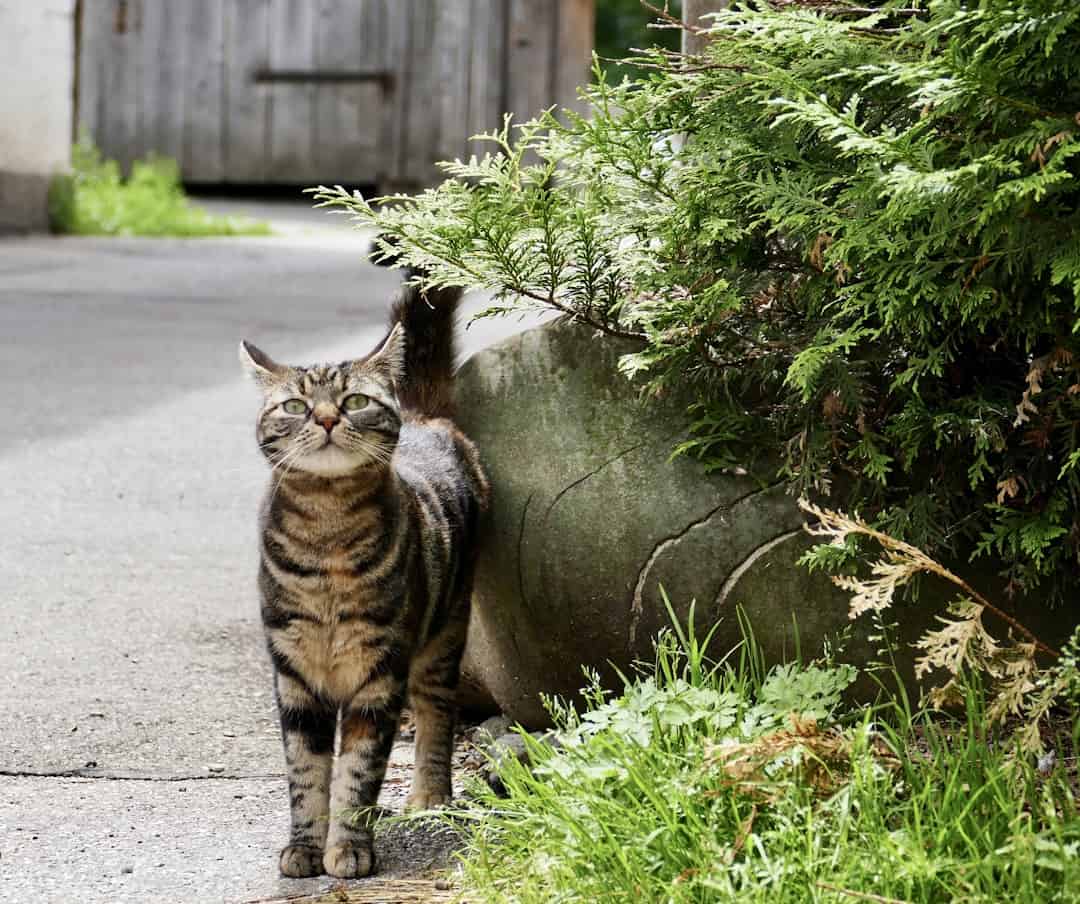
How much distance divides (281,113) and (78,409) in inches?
388

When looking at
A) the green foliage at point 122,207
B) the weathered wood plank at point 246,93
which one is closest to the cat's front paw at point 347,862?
the green foliage at point 122,207

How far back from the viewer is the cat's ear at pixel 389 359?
3.62m

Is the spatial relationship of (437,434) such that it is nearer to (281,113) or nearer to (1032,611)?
(1032,611)

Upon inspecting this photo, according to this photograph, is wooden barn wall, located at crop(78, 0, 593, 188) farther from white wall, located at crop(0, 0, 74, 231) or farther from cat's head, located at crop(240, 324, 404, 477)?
cat's head, located at crop(240, 324, 404, 477)

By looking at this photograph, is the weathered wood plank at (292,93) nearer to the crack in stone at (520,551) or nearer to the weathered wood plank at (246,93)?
the weathered wood plank at (246,93)

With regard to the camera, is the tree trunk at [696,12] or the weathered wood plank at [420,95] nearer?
the tree trunk at [696,12]

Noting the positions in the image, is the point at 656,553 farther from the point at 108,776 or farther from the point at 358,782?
the point at 108,776

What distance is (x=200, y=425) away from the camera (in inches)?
282

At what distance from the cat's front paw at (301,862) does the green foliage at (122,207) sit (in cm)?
1005

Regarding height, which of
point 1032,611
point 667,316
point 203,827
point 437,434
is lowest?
point 203,827

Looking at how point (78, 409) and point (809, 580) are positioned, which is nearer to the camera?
point (809, 580)

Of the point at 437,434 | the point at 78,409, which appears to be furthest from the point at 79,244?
the point at 437,434

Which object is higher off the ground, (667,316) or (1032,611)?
(667,316)

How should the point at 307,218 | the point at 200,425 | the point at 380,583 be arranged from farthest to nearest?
the point at 307,218 < the point at 200,425 < the point at 380,583
